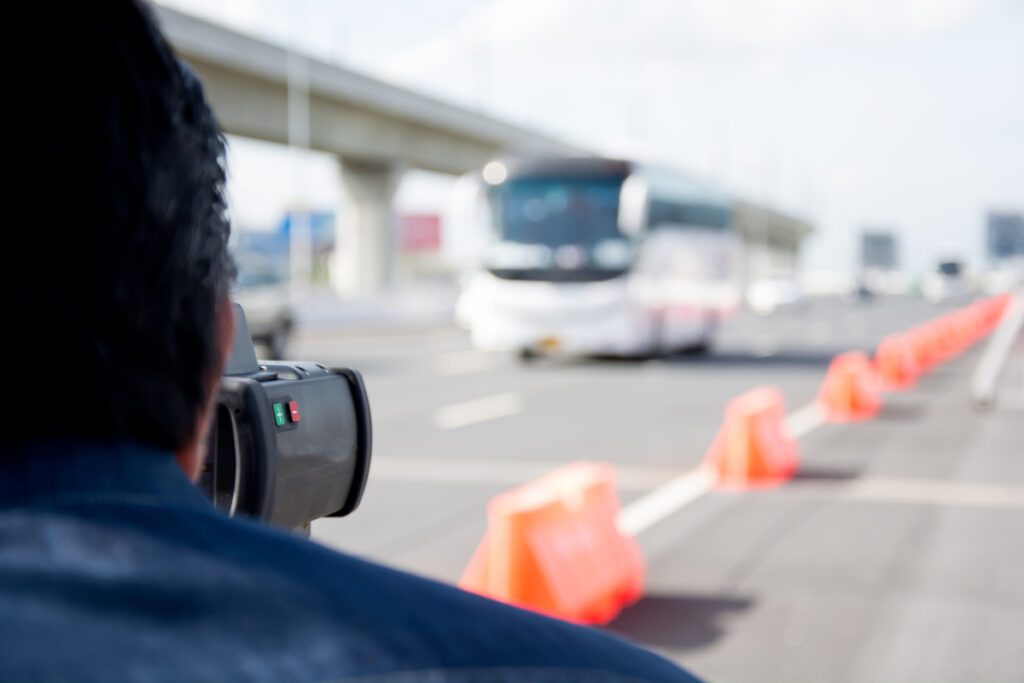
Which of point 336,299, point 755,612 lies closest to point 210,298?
point 755,612

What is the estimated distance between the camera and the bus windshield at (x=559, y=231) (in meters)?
19.5

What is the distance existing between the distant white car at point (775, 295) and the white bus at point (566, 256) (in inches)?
1275

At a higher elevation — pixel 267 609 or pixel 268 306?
pixel 267 609

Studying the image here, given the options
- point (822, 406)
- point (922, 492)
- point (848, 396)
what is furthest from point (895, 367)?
point (922, 492)

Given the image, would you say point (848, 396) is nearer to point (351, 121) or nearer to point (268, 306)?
point (268, 306)

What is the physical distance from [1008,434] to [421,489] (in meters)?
6.49

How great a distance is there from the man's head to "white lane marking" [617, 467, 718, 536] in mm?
6145

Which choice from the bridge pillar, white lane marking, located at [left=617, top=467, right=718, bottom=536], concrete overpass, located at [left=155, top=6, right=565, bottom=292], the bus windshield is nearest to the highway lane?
white lane marking, located at [left=617, top=467, right=718, bottom=536]

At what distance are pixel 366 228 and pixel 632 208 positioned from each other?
27779 millimetres

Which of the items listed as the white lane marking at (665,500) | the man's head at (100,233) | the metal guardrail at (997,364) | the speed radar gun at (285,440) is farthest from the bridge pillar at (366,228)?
the man's head at (100,233)

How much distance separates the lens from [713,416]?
1336 cm

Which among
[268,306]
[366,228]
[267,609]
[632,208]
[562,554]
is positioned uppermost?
[366,228]

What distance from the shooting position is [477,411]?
13469 mm

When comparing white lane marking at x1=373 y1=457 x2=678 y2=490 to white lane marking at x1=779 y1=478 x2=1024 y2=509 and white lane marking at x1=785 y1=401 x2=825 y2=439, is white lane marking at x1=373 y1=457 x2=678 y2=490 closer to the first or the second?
white lane marking at x1=779 y1=478 x2=1024 y2=509
